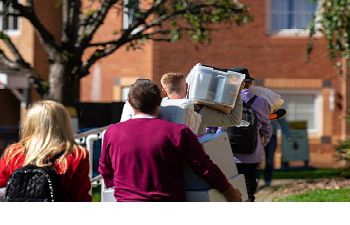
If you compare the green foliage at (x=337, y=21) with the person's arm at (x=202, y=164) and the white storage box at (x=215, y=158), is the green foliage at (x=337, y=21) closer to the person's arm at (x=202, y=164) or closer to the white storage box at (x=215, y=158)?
the white storage box at (x=215, y=158)

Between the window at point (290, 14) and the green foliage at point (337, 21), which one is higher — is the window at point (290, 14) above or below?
above

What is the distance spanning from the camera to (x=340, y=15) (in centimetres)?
1792

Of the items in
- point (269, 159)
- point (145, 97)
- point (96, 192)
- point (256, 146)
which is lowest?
point (96, 192)

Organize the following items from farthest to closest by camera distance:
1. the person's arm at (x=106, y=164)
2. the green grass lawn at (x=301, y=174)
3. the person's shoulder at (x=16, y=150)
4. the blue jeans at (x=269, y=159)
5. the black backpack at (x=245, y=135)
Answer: the green grass lawn at (x=301, y=174), the blue jeans at (x=269, y=159), the black backpack at (x=245, y=135), the person's arm at (x=106, y=164), the person's shoulder at (x=16, y=150)

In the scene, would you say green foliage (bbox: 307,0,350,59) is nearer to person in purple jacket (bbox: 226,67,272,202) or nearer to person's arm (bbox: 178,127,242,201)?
person in purple jacket (bbox: 226,67,272,202)

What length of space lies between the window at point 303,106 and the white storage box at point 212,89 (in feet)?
58.6

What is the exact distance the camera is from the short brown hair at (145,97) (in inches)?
245

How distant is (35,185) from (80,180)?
0.28m

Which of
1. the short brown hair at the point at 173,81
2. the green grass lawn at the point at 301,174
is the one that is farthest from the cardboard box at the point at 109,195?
the green grass lawn at the point at 301,174

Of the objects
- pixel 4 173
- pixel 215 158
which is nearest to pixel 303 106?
pixel 215 158

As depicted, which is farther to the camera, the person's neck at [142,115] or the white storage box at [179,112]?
the white storage box at [179,112]

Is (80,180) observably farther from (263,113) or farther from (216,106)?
(263,113)

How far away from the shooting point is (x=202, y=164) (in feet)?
20.3
